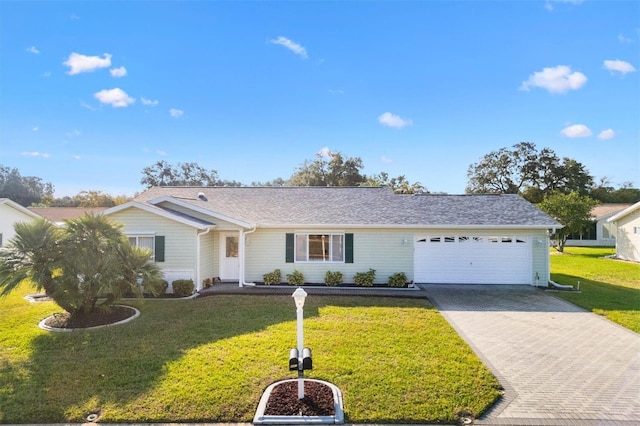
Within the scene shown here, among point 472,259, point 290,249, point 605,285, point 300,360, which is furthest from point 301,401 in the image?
point 605,285

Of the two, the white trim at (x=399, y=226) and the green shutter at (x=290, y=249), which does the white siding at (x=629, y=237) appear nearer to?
the white trim at (x=399, y=226)

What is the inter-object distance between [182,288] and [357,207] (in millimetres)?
8415

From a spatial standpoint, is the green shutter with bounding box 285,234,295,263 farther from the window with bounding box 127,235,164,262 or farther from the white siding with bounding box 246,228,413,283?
the window with bounding box 127,235,164,262

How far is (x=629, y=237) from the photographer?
23781 millimetres

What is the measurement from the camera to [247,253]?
49.5 feet

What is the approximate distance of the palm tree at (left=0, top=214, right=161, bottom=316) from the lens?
8773mm

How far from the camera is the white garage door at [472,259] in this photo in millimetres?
14797

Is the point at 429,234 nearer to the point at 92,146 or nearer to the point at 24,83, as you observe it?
the point at 24,83

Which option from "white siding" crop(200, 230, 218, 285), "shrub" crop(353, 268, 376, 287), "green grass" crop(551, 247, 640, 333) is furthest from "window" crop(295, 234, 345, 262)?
"green grass" crop(551, 247, 640, 333)

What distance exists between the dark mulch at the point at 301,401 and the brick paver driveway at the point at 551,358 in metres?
2.24

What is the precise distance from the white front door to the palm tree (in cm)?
537

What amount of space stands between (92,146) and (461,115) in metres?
23.5

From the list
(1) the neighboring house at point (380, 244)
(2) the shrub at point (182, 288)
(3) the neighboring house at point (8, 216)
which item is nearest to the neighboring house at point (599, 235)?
(1) the neighboring house at point (380, 244)

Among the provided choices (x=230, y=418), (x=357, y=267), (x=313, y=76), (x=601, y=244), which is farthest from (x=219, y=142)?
(x=601, y=244)
